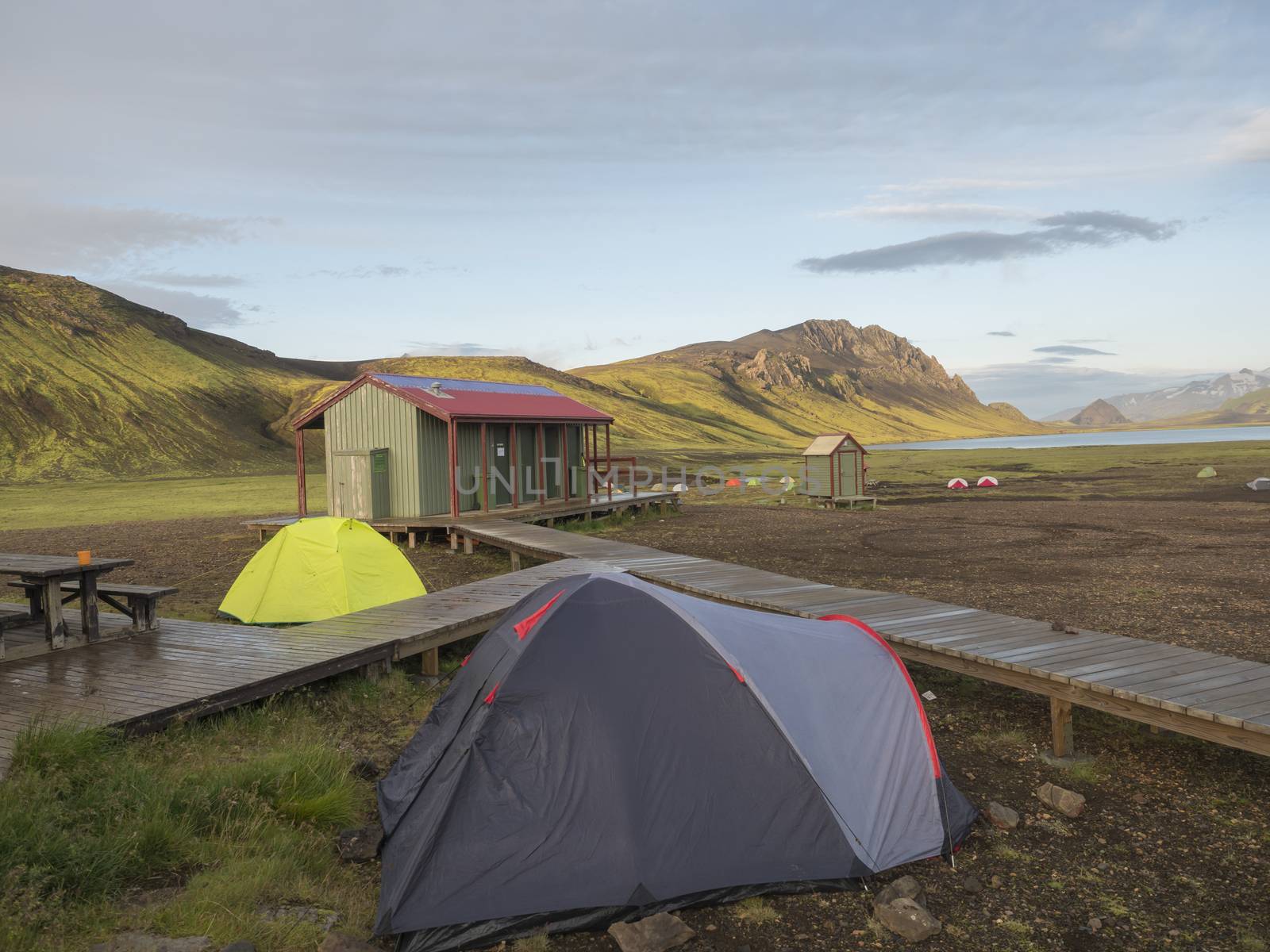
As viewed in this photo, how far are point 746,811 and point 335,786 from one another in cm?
284

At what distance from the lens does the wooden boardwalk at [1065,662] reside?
19.2ft

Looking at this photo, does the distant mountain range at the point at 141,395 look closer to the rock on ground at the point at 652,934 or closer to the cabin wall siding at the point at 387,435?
the cabin wall siding at the point at 387,435

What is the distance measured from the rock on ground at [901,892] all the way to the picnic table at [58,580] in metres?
7.14

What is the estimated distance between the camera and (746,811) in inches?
190

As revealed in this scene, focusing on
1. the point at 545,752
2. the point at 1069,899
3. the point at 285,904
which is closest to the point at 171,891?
the point at 285,904

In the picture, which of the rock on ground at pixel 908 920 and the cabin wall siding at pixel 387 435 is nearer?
the rock on ground at pixel 908 920

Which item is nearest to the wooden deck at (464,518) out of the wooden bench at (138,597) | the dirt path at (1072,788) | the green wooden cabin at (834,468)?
the dirt path at (1072,788)

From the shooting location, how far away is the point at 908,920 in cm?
439

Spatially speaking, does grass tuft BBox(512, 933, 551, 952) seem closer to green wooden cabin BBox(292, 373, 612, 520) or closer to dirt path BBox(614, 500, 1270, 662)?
dirt path BBox(614, 500, 1270, 662)

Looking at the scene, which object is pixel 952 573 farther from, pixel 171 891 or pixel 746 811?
pixel 171 891

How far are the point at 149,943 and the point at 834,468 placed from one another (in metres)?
29.3

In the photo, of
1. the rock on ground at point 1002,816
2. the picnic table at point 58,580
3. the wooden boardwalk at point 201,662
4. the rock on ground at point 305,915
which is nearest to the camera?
the rock on ground at point 305,915

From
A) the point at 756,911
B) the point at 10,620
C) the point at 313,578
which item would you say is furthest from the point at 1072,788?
the point at 10,620

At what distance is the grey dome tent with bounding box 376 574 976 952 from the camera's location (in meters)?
4.47
